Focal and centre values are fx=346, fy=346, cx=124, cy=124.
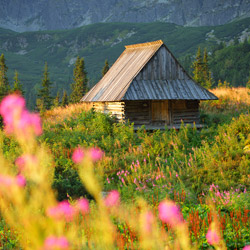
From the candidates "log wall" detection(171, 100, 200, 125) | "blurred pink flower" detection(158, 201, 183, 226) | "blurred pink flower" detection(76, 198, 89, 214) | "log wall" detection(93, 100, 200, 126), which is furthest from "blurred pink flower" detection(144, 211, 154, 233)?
"log wall" detection(171, 100, 200, 125)

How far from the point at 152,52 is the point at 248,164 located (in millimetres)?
10913

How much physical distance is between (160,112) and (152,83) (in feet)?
6.06

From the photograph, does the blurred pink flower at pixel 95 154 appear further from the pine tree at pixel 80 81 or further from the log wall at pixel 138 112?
the pine tree at pixel 80 81

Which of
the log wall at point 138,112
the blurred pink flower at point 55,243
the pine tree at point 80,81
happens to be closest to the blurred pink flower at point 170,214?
the blurred pink flower at point 55,243

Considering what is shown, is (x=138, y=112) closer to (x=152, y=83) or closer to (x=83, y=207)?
(x=152, y=83)

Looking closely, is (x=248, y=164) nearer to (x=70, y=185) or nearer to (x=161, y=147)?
(x=161, y=147)

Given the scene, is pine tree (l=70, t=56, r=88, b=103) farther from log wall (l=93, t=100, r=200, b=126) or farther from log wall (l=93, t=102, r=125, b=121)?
log wall (l=93, t=100, r=200, b=126)

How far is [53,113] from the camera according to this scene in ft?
85.8

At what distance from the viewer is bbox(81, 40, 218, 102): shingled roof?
18.3m

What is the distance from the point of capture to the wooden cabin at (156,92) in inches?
736

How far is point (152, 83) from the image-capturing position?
19.2 metres

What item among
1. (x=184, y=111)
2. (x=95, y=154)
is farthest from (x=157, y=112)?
(x=95, y=154)

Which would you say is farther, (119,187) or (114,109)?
(114,109)

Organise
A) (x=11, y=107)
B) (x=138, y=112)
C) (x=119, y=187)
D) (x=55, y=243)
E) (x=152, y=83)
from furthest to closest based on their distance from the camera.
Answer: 1. (x=138, y=112)
2. (x=152, y=83)
3. (x=119, y=187)
4. (x=11, y=107)
5. (x=55, y=243)
